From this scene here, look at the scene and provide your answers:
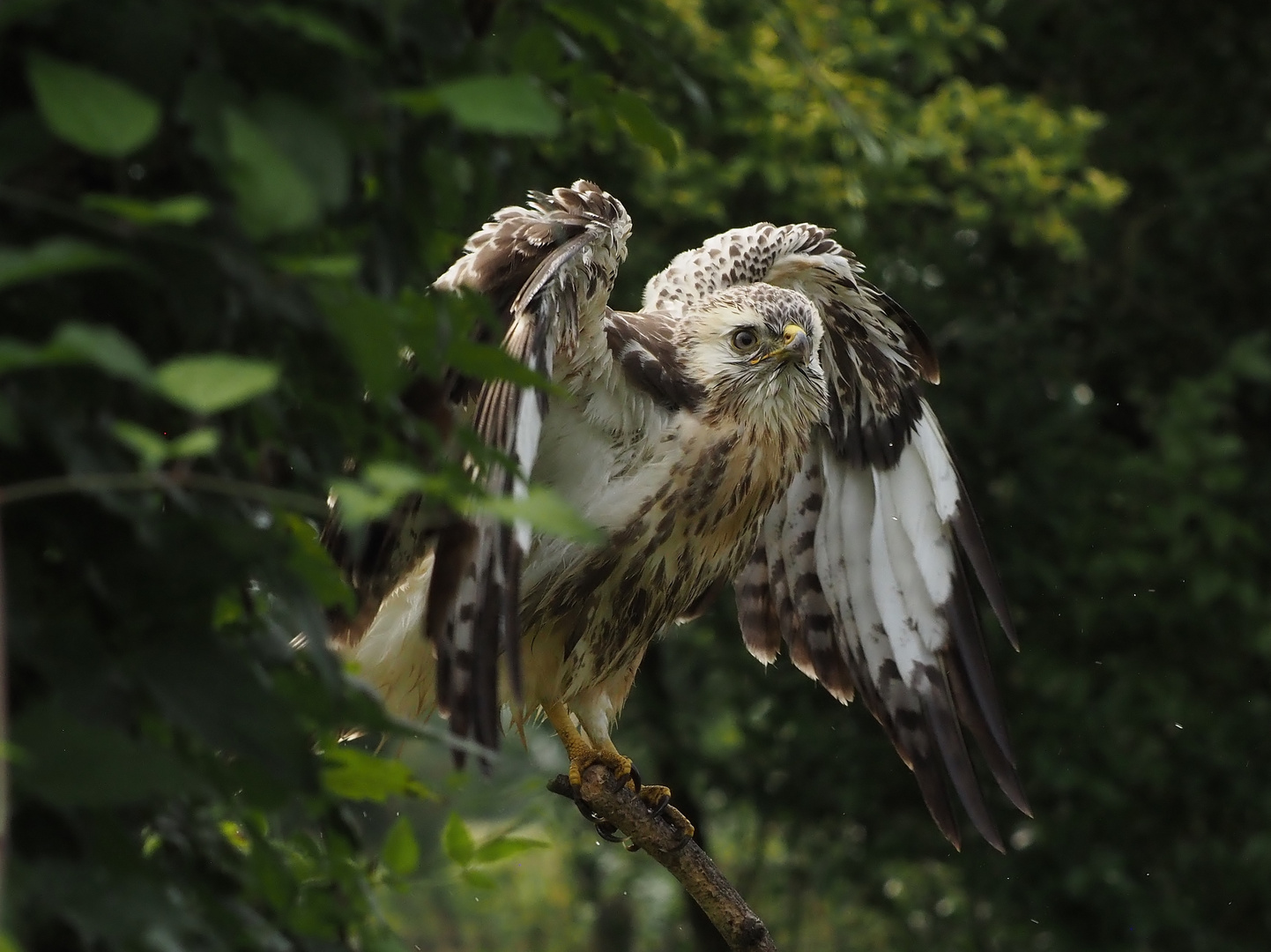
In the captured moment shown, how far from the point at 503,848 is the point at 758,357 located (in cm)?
223

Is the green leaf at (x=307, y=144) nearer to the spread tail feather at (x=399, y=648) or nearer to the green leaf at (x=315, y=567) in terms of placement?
the green leaf at (x=315, y=567)

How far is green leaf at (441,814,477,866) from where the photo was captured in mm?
1543

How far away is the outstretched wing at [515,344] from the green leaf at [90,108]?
1314 mm

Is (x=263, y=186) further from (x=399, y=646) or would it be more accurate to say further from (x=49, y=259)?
(x=399, y=646)

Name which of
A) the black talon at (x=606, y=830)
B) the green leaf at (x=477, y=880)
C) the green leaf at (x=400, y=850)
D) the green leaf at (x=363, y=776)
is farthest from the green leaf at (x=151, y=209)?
the black talon at (x=606, y=830)

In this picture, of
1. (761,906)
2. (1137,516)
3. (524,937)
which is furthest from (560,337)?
(524,937)

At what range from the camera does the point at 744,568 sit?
168 inches

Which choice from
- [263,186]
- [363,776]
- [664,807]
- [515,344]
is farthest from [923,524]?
[263,186]

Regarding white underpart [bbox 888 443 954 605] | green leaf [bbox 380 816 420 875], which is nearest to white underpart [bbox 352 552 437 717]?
white underpart [bbox 888 443 954 605]

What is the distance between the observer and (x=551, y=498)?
99 centimetres

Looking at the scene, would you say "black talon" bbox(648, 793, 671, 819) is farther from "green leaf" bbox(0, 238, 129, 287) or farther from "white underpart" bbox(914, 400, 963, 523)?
"green leaf" bbox(0, 238, 129, 287)

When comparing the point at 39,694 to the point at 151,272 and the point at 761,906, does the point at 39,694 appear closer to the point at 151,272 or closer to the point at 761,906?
the point at 151,272

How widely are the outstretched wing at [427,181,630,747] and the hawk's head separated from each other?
33 cm

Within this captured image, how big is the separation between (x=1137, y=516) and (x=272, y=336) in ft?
19.6
